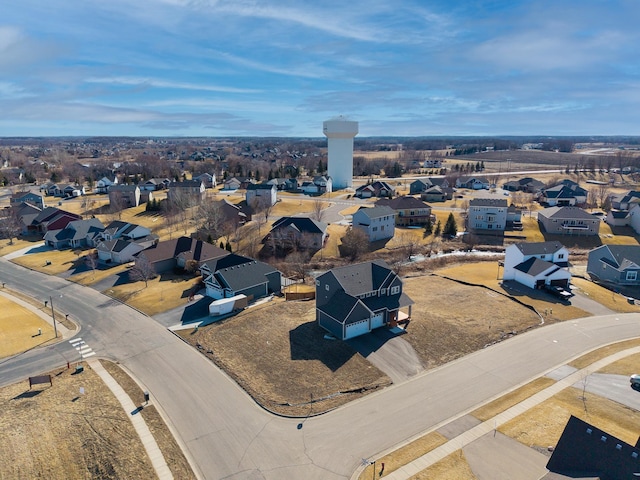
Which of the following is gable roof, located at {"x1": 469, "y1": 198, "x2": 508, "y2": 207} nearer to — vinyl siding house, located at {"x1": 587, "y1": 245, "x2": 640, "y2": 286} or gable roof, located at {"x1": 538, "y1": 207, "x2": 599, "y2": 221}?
gable roof, located at {"x1": 538, "y1": 207, "x2": 599, "y2": 221}

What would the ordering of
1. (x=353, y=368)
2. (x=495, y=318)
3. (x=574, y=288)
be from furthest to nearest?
1. (x=574, y=288)
2. (x=495, y=318)
3. (x=353, y=368)

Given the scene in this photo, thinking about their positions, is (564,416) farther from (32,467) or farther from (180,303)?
(180,303)

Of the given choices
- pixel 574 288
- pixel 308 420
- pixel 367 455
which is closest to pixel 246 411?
pixel 308 420

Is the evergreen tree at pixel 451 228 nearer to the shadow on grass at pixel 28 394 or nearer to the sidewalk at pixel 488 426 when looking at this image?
the sidewalk at pixel 488 426

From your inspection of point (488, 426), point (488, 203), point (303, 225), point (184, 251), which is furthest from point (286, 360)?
point (488, 203)

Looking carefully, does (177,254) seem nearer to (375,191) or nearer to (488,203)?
(488,203)

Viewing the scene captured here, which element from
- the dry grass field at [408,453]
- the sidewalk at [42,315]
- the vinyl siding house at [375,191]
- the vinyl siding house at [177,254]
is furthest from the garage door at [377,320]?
the vinyl siding house at [375,191]

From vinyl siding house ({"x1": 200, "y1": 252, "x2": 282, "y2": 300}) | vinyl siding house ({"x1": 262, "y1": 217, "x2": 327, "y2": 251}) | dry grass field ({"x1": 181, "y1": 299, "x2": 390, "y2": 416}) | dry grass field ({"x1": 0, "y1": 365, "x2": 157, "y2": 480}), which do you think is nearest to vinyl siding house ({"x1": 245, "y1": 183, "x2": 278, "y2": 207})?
vinyl siding house ({"x1": 262, "y1": 217, "x2": 327, "y2": 251})
